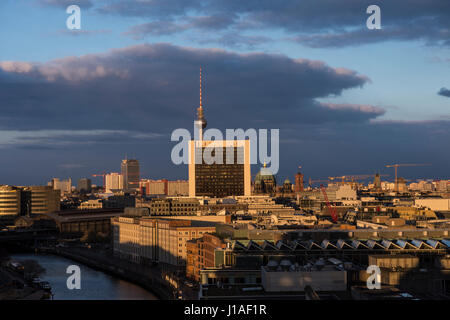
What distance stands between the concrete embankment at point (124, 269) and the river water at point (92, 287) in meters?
0.55

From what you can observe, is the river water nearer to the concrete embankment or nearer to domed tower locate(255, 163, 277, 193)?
the concrete embankment

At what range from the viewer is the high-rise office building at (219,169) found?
97.8 meters

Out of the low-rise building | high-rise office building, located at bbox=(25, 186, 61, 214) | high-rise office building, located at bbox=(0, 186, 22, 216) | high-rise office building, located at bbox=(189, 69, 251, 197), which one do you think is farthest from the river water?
high-rise office building, located at bbox=(189, 69, 251, 197)

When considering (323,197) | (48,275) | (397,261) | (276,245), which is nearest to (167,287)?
(48,275)

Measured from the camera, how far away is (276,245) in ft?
75.9

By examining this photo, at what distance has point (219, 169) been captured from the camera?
98375 millimetres

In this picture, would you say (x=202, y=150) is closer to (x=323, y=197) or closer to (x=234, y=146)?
(x=234, y=146)

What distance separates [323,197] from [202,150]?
20.7 meters

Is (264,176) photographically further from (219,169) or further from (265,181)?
(219,169)

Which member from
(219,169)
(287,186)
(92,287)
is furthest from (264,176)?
(92,287)

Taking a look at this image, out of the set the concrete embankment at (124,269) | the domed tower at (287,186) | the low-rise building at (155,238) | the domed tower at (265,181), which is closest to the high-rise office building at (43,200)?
the concrete embankment at (124,269)

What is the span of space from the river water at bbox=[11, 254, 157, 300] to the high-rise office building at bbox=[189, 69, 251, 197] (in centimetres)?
4476

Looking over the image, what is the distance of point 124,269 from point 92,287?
6.96 metres

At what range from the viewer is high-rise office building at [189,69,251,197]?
97.8 m
